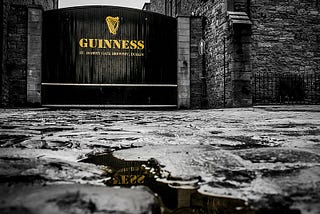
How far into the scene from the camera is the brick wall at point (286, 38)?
1138 centimetres

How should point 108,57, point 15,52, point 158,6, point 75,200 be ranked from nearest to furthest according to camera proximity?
point 75,200, point 15,52, point 108,57, point 158,6

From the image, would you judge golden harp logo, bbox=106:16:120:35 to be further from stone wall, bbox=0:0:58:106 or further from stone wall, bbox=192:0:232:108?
stone wall, bbox=192:0:232:108

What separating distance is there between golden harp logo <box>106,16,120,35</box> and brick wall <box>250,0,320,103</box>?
563cm

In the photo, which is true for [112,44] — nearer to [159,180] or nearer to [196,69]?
[196,69]

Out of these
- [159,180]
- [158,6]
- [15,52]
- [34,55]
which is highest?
[158,6]

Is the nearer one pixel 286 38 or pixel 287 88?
pixel 287 88

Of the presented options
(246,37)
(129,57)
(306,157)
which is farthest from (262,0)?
(306,157)

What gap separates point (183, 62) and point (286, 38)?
4738mm

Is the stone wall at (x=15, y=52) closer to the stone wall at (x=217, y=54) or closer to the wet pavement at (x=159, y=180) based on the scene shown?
the stone wall at (x=217, y=54)

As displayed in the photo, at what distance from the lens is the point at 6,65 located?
1002cm

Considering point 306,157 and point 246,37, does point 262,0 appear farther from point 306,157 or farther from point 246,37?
point 306,157

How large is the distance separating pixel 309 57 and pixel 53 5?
16.8m

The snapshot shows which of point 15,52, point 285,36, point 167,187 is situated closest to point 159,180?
point 167,187

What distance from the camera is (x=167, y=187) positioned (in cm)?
89
